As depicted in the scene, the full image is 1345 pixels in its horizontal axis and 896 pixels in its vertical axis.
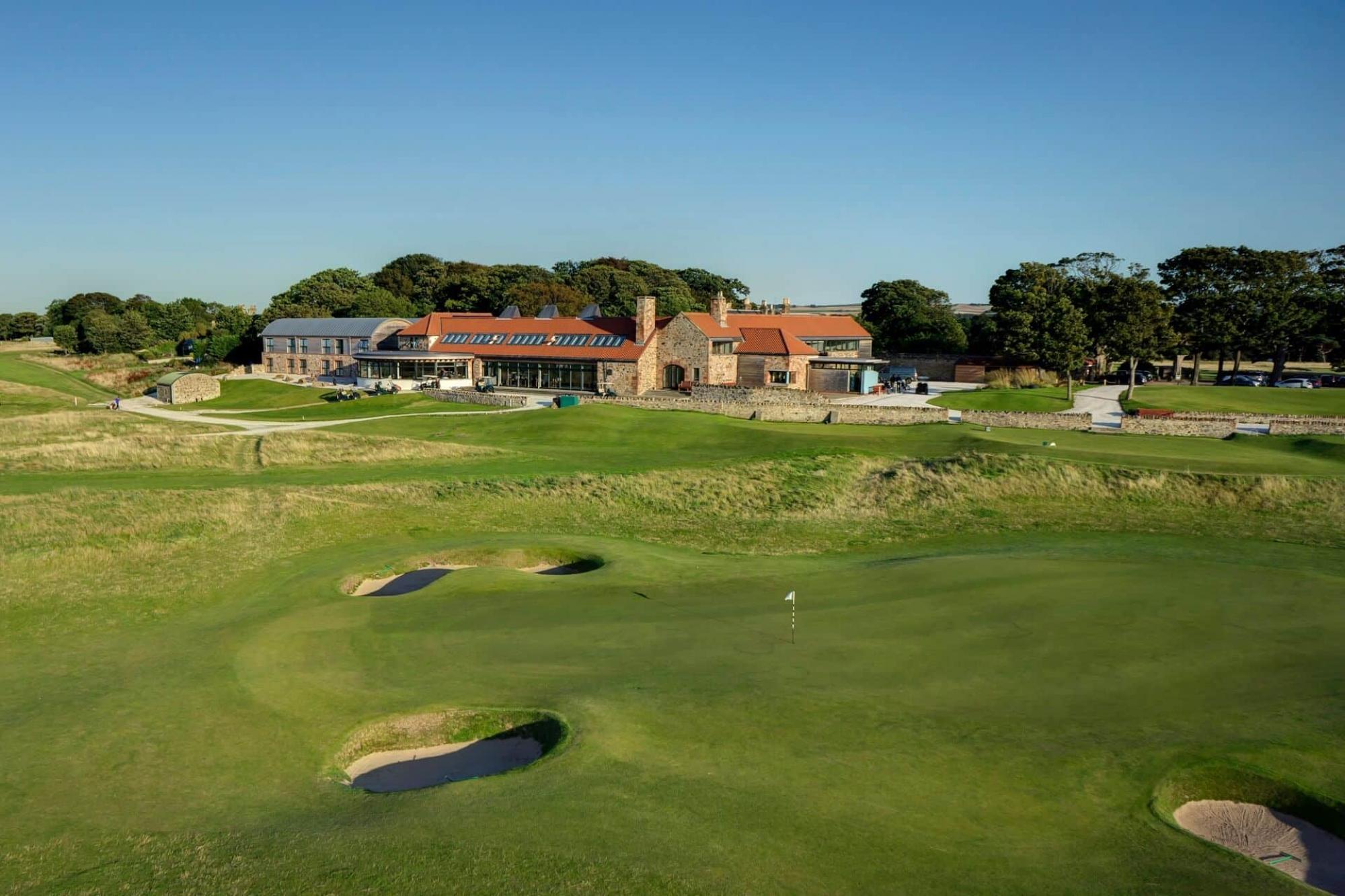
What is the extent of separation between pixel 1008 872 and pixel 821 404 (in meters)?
55.3

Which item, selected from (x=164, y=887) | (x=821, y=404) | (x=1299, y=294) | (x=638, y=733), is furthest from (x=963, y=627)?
(x=1299, y=294)

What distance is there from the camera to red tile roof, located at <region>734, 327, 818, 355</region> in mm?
79188

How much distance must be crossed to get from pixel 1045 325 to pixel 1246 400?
17.0m

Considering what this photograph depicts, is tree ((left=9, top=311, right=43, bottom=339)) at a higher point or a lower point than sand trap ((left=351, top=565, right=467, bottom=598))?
higher

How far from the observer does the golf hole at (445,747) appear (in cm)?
1578

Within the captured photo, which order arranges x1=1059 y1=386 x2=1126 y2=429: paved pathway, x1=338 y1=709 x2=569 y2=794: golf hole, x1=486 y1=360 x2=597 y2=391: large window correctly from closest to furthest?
1. x1=338 y1=709 x2=569 y2=794: golf hole
2. x1=1059 y1=386 x2=1126 y2=429: paved pathway
3. x1=486 y1=360 x2=597 y2=391: large window

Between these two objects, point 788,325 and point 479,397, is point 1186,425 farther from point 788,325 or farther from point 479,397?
point 479,397

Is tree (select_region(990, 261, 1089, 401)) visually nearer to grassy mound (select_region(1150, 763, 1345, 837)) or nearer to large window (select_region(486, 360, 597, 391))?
large window (select_region(486, 360, 597, 391))

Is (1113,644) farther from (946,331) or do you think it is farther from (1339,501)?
(946,331)

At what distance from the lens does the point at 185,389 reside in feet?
274

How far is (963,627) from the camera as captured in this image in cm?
2133

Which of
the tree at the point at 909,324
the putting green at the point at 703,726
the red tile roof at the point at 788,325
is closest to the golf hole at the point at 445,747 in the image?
the putting green at the point at 703,726

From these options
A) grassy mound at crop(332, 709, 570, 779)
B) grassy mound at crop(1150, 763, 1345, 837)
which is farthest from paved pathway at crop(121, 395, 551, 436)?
grassy mound at crop(1150, 763, 1345, 837)

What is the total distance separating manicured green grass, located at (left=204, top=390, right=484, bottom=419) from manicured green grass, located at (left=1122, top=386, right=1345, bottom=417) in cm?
5404
